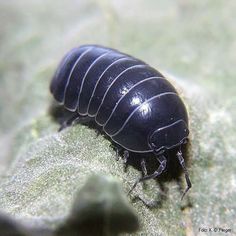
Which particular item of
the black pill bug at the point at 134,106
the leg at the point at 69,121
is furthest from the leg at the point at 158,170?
the leg at the point at 69,121

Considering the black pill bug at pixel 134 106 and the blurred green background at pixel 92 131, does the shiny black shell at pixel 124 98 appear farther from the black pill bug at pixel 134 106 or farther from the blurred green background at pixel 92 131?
the blurred green background at pixel 92 131

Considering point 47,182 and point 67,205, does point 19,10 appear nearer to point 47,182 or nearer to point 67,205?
point 47,182

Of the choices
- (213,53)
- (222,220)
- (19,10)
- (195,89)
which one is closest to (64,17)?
(19,10)

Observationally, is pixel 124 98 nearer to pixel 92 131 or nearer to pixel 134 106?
pixel 134 106

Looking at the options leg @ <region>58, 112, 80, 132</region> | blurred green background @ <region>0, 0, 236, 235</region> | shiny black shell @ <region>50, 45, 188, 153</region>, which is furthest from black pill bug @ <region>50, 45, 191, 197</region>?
leg @ <region>58, 112, 80, 132</region>

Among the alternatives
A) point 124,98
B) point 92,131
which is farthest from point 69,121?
point 124,98

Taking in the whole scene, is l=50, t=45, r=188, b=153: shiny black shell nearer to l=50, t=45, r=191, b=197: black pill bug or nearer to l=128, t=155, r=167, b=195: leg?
l=50, t=45, r=191, b=197: black pill bug

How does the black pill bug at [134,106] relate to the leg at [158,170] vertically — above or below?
above
